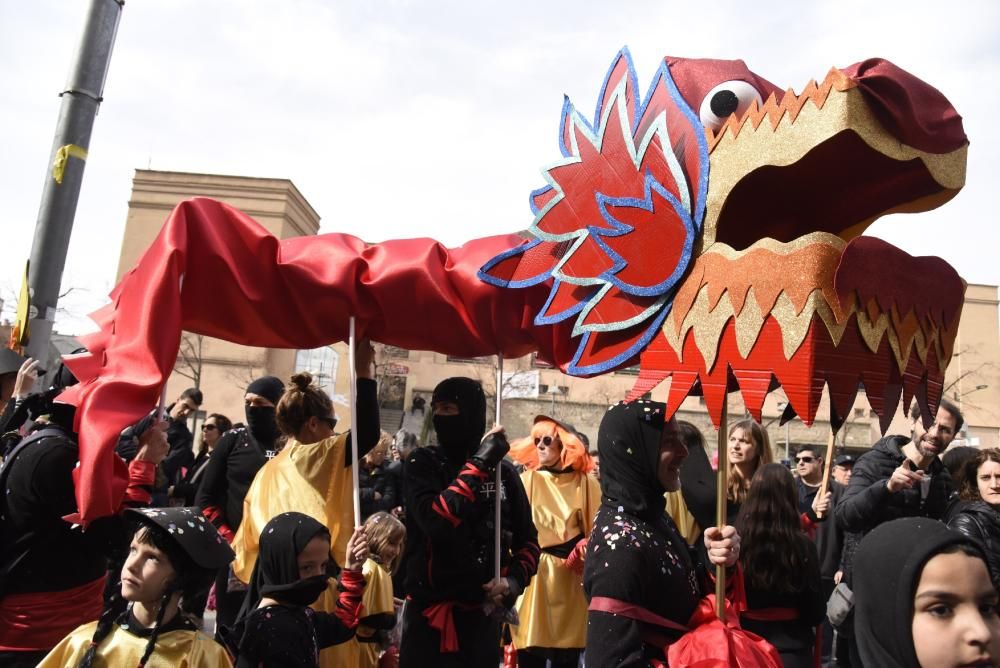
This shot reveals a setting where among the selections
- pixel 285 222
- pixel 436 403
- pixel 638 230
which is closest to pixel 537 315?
pixel 638 230

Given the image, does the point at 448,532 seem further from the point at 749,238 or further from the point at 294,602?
the point at 749,238

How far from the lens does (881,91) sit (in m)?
2.42

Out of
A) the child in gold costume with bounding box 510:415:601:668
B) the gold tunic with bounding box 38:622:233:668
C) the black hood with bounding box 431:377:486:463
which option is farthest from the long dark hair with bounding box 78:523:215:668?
Result: the child in gold costume with bounding box 510:415:601:668

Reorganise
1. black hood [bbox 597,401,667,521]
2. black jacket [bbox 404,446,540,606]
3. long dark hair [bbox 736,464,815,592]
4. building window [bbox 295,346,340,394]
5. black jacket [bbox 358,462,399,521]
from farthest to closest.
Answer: building window [bbox 295,346,340,394]
black jacket [bbox 358,462,399,521]
long dark hair [bbox 736,464,815,592]
black jacket [bbox 404,446,540,606]
black hood [bbox 597,401,667,521]

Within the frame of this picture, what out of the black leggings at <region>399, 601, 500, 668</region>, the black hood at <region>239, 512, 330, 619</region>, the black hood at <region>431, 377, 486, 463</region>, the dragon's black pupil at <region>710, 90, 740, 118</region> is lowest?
the black leggings at <region>399, 601, 500, 668</region>

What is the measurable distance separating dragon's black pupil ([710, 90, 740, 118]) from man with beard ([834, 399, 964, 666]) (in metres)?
2.49

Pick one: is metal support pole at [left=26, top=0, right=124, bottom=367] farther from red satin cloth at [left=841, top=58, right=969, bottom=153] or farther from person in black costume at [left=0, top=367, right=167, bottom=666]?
red satin cloth at [left=841, top=58, right=969, bottom=153]

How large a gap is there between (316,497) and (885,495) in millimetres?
3320

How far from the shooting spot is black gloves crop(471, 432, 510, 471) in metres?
3.41

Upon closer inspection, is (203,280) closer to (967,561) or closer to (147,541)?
(147,541)

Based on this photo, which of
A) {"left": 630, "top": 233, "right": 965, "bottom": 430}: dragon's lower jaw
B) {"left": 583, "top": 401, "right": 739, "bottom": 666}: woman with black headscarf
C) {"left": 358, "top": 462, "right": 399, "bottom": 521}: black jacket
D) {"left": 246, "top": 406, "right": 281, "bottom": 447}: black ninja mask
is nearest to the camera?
{"left": 630, "top": 233, "right": 965, "bottom": 430}: dragon's lower jaw

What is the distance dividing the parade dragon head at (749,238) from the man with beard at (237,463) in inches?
92.4

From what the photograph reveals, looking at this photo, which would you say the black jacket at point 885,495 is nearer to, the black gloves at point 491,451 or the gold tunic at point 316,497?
the black gloves at point 491,451

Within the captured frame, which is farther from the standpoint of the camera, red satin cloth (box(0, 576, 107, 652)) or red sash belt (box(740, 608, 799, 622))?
red sash belt (box(740, 608, 799, 622))
